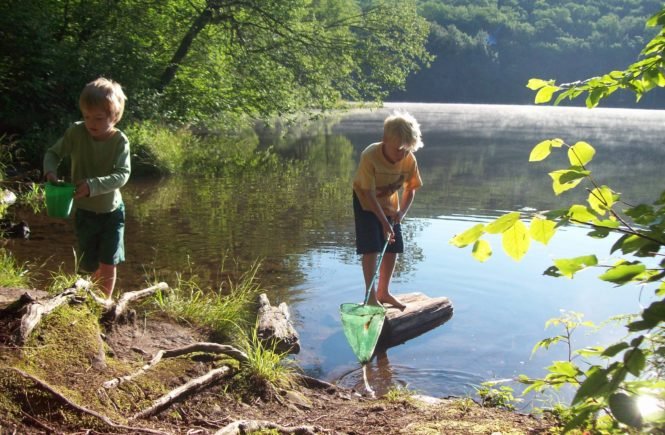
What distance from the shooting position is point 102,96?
3.77m

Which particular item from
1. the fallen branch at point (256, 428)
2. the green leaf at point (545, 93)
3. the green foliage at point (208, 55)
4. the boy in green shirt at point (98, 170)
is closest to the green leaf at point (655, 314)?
the green leaf at point (545, 93)

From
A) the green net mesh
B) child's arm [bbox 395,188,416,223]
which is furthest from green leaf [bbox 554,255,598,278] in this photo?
child's arm [bbox 395,188,416,223]

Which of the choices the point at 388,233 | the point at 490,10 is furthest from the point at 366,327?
the point at 490,10

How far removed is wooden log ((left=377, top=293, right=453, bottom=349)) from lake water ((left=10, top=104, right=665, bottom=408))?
3.5 inches

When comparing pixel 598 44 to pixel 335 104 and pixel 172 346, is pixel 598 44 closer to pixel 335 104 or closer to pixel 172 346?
pixel 335 104

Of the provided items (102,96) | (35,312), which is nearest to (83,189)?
(102,96)

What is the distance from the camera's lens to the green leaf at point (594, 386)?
103cm

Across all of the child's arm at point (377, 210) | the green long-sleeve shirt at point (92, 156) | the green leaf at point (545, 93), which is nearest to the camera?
the green leaf at point (545, 93)

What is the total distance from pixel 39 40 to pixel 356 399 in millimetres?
10446

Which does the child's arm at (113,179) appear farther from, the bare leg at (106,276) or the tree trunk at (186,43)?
the tree trunk at (186,43)

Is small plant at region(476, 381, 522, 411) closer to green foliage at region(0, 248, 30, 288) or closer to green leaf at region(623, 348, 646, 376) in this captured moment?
green leaf at region(623, 348, 646, 376)

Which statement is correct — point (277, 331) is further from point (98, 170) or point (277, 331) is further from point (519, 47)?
point (519, 47)

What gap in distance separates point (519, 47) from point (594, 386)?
104400 mm

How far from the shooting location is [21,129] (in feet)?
39.1
